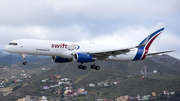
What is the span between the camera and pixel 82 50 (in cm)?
5531

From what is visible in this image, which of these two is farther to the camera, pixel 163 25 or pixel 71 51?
pixel 163 25

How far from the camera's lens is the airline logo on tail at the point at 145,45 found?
2438 inches

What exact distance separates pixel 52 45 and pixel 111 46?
1592 cm

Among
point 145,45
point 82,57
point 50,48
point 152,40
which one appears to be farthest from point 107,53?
point 152,40

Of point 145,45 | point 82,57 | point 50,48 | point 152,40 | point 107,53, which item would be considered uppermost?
point 152,40

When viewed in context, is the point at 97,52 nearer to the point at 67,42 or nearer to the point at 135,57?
the point at 67,42

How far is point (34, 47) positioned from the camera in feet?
165

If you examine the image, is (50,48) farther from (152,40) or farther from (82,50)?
(152,40)

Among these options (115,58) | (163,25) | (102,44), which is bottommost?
(115,58)

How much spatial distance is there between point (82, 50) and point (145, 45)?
1836 centimetres

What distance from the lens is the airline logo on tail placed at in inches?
2438

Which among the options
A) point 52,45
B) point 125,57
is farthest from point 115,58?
point 52,45

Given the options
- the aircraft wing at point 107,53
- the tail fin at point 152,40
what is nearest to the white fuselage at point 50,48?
the aircraft wing at point 107,53

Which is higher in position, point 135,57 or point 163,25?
point 163,25
